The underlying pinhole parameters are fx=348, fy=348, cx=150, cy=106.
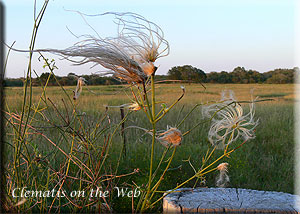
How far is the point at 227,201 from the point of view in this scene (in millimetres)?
2281

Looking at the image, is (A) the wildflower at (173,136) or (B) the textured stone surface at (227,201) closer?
(A) the wildflower at (173,136)

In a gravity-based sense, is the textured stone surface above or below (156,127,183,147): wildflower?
below

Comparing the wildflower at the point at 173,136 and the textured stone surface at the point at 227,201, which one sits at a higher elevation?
the wildflower at the point at 173,136

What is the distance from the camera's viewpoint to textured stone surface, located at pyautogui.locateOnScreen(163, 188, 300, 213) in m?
2.15

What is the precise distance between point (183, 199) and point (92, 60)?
1.09 m

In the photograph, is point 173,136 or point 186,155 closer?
point 173,136

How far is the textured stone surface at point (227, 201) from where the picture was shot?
215 cm

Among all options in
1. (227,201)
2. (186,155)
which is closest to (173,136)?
(227,201)

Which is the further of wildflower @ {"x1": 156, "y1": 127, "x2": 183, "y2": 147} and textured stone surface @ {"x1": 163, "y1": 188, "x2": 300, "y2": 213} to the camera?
textured stone surface @ {"x1": 163, "y1": 188, "x2": 300, "y2": 213}

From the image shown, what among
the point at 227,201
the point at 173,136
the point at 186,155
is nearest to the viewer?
the point at 173,136

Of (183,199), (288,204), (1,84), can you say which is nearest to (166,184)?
(183,199)

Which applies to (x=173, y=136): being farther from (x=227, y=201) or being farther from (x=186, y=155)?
(x=186, y=155)

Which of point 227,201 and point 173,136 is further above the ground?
point 173,136

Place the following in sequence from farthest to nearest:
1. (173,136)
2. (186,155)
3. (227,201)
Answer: (186,155) < (227,201) < (173,136)
